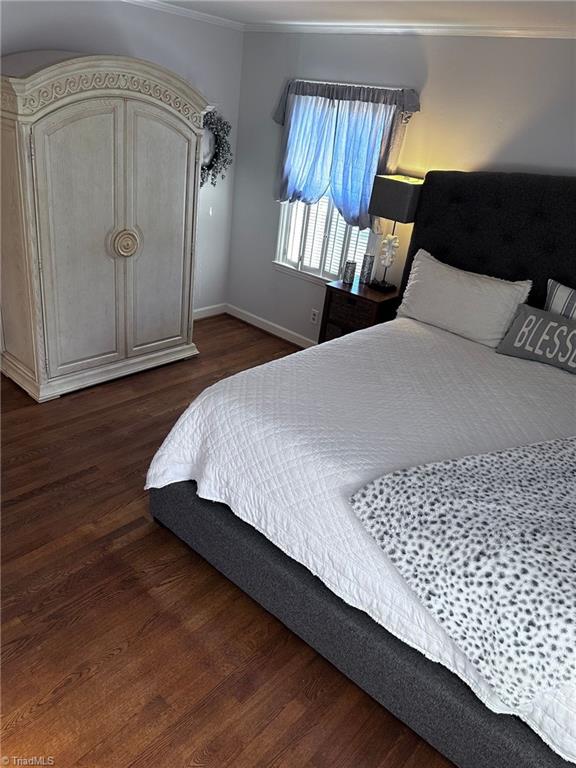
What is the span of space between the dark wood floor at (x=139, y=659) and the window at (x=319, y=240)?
2.06m

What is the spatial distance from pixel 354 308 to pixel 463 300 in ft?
2.36

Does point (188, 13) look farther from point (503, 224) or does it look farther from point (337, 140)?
point (503, 224)

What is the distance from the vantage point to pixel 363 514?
1604 millimetres

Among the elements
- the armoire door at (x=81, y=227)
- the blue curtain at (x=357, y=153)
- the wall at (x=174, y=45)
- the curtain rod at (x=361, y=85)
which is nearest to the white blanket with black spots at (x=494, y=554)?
the armoire door at (x=81, y=227)

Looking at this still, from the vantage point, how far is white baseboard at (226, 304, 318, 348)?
4250 mm

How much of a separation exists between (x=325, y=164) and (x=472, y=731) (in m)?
3.22

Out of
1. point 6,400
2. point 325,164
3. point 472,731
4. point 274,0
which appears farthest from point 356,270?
point 472,731

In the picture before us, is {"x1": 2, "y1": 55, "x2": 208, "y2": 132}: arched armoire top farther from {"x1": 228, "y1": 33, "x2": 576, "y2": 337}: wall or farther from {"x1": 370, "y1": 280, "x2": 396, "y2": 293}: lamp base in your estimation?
{"x1": 370, "y1": 280, "x2": 396, "y2": 293}: lamp base

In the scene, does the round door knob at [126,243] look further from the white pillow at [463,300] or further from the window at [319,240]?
the white pillow at [463,300]

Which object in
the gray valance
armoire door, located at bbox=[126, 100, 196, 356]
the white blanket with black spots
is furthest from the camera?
the gray valance

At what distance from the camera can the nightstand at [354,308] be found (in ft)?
11.0

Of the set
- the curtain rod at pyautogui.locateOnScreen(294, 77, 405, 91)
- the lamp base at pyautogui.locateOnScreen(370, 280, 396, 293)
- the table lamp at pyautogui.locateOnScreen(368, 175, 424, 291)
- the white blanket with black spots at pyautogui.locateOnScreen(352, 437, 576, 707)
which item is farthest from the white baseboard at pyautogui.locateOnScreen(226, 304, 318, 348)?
the white blanket with black spots at pyautogui.locateOnScreen(352, 437, 576, 707)

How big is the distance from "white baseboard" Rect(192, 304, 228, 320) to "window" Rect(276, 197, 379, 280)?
2.29 feet

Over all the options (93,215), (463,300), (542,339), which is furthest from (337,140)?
(542,339)
